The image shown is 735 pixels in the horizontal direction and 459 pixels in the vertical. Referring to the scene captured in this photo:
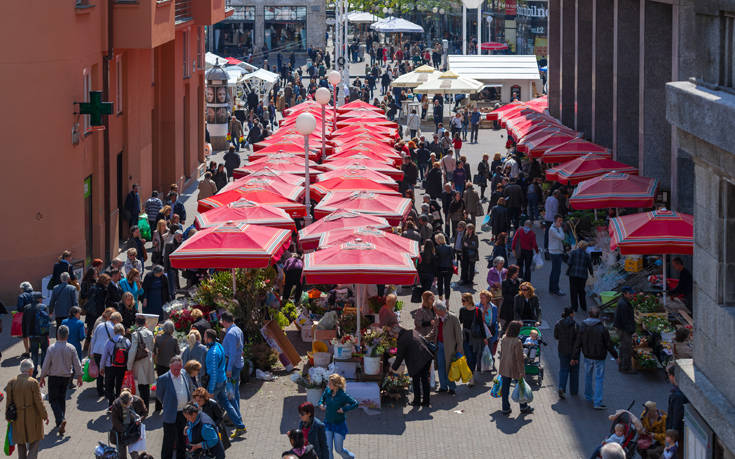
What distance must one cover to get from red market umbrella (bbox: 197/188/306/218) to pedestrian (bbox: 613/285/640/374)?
7.14 meters

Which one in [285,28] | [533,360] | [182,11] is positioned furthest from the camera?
[285,28]

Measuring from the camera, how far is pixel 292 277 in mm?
22750

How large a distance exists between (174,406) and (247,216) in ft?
23.7

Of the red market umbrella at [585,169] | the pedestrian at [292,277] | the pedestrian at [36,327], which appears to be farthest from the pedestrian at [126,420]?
the red market umbrella at [585,169]

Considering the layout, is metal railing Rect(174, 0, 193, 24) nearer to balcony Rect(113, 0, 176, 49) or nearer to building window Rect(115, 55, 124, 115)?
building window Rect(115, 55, 124, 115)

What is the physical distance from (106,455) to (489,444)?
5.16 meters

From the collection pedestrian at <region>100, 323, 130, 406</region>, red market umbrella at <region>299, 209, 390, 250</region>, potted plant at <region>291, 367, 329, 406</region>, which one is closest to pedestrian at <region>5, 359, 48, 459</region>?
pedestrian at <region>100, 323, 130, 406</region>

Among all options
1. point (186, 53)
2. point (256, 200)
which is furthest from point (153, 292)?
point (186, 53)

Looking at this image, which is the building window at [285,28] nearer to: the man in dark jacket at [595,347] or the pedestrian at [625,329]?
the pedestrian at [625,329]

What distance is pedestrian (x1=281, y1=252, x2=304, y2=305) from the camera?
74.6 ft

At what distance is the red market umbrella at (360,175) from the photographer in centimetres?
2670

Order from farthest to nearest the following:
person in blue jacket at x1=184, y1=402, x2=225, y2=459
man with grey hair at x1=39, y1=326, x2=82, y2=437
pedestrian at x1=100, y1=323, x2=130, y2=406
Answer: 1. pedestrian at x1=100, y1=323, x2=130, y2=406
2. man with grey hair at x1=39, y1=326, x2=82, y2=437
3. person in blue jacket at x1=184, y1=402, x2=225, y2=459

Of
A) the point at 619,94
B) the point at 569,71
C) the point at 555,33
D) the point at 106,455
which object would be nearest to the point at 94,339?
the point at 106,455

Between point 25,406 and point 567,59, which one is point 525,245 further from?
point 567,59
